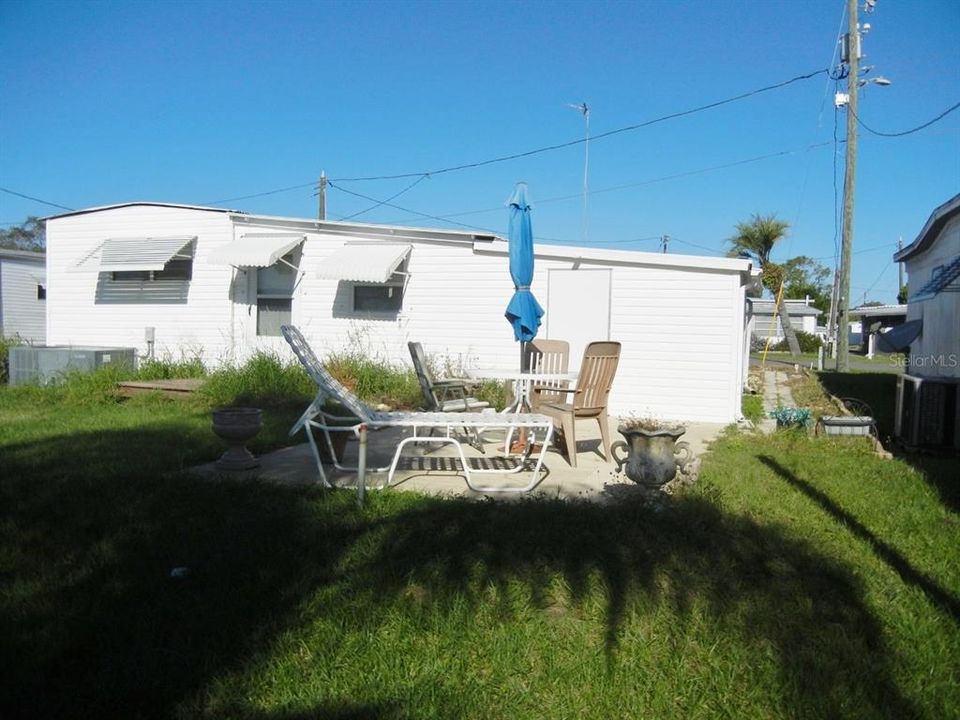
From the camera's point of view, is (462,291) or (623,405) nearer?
(623,405)

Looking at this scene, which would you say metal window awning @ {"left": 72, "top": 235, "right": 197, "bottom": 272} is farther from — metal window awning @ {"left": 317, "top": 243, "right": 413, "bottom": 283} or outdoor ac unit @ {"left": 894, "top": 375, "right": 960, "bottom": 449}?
outdoor ac unit @ {"left": 894, "top": 375, "right": 960, "bottom": 449}

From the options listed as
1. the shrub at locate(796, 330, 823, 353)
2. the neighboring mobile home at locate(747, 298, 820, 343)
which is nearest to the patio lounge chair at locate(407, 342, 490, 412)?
the neighboring mobile home at locate(747, 298, 820, 343)

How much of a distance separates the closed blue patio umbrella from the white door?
9.09 ft

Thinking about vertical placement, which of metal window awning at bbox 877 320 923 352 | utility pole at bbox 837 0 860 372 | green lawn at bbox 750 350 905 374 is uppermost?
utility pole at bbox 837 0 860 372

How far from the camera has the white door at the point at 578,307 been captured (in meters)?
9.82

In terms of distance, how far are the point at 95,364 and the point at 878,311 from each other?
39.0 m

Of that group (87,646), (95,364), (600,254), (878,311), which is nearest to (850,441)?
(600,254)

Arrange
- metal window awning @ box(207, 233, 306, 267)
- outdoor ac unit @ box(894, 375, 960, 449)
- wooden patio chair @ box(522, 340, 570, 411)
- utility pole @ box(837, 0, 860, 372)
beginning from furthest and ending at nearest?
utility pole @ box(837, 0, 860, 372), metal window awning @ box(207, 233, 306, 267), wooden patio chair @ box(522, 340, 570, 411), outdoor ac unit @ box(894, 375, 960, 449)

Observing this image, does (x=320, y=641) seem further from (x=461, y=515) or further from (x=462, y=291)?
(x=462, y=291)

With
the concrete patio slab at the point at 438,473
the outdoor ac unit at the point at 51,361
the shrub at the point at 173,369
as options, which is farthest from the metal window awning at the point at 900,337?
the outdoor ac unit at the point at 51,361

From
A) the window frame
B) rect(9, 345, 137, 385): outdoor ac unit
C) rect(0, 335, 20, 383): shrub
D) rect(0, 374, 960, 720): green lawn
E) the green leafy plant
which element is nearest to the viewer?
rect(0, 374, 960, 720): green lawn

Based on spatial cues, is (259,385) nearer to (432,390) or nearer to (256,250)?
(256,250)

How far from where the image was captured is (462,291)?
10.5 m

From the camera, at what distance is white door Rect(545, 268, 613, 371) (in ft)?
32.2
